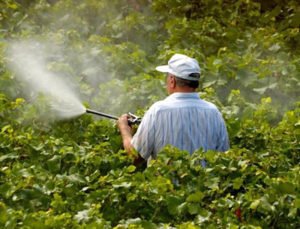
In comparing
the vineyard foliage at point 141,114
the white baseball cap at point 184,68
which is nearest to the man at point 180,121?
the white baseball cap at point 184,68

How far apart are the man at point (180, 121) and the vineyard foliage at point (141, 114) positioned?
20cm

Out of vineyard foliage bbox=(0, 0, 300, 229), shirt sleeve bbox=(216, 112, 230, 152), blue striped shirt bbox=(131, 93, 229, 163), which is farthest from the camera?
shirt sleeve bbox=(216, 112, 230, 152)

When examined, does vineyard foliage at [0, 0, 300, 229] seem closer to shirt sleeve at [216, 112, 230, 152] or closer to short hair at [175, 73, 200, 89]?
shirt sleeve at [216, 112, 230, 152]

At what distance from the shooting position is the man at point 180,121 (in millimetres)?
4039

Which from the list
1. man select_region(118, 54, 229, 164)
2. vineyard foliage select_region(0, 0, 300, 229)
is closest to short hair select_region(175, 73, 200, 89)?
man select_region(118, 54, 229, 164)

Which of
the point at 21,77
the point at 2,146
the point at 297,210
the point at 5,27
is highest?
the point at 5,27

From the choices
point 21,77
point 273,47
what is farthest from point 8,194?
point 273,47

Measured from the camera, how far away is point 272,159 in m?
3.91

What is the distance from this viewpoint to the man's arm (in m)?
4.13

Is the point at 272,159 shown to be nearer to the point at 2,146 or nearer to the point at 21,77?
the point at 2,146

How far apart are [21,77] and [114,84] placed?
92cm

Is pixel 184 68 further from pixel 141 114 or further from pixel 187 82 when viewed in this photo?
pixel 141 114

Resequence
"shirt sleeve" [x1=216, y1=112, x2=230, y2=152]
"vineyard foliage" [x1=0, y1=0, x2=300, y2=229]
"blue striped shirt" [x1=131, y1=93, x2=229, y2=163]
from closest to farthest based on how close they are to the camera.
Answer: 1. "vineyard foliage" [x1=0, y1=0, x2=300, y2=229]
2. "blue striped shirt" [x1=131, y1=93, x2=229, y2=163]
3. "shirt sleeve" [x1=216, y1=112, x2=230, y2=152]

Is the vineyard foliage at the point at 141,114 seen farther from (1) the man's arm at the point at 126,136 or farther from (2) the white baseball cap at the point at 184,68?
(2) the white baseball cap at the point at 184,68
